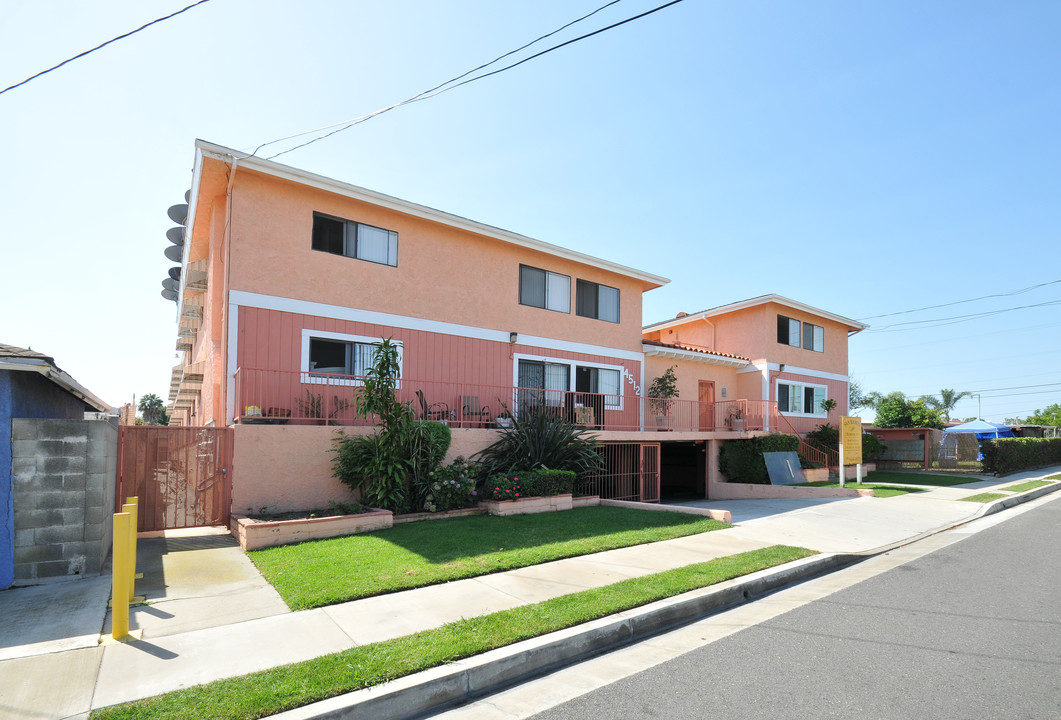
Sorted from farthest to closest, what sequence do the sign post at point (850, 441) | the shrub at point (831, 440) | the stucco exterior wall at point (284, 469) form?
the shrub at point (831, 440)
the sign post at point (850, 441)
the stucco exterior wall at point (284, 469)

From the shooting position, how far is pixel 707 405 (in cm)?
2173

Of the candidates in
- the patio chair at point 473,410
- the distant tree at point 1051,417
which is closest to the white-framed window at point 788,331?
the patio chair at point 473,410

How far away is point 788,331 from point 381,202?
702 inches

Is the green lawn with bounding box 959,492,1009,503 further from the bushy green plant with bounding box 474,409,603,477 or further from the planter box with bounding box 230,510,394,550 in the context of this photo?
the planter box with bounding box 230,510,394,550

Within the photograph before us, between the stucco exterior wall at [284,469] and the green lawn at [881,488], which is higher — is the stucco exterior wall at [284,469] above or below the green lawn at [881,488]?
above

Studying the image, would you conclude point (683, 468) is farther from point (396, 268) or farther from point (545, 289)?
point (396, 268)

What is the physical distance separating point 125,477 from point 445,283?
7720 millimetres

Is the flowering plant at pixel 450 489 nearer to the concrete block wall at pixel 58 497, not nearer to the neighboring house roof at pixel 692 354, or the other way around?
the concrete block wall at pixel 58 497

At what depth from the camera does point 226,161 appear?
11.3 meters

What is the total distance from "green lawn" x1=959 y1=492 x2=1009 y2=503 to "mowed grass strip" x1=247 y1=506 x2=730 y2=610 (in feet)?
30.5

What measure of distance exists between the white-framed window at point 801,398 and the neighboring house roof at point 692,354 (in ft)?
6.85

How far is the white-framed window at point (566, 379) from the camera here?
16.1 metres

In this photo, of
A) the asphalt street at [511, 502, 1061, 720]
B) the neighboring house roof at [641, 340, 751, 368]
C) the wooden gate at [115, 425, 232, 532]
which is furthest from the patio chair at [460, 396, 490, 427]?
the asphalt street at [511, 502, 1061, 720]

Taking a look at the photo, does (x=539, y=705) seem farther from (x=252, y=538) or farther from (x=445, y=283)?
(x=445, y=283)
